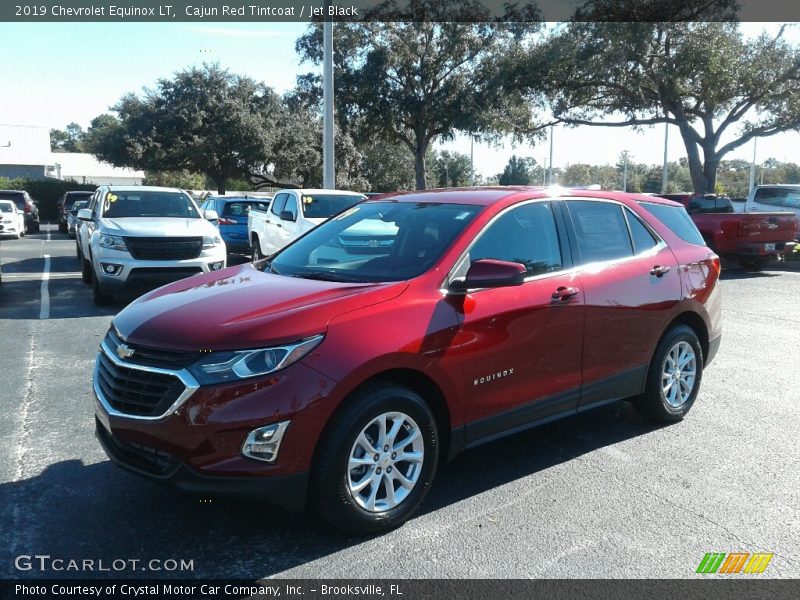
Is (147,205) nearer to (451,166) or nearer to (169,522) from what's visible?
(169,522)

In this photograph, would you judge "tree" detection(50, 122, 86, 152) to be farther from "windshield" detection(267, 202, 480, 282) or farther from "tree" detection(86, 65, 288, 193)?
"windshield" detection(267, 202, 480, 282)

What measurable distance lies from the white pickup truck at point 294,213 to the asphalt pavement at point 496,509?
22.4ft

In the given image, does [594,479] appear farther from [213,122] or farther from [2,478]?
[213,122]

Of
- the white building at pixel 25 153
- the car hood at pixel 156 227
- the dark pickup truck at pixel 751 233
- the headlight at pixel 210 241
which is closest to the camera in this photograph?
the car hood at pixel 156 227

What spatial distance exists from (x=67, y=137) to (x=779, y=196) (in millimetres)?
142136

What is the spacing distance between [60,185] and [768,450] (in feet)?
145

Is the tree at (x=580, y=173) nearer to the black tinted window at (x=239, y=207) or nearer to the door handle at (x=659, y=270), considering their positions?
the black tinted window at (x=239, y=207)

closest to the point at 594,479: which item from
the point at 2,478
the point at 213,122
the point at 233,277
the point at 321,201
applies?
the point at 233,277

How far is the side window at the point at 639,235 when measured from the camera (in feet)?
17.6

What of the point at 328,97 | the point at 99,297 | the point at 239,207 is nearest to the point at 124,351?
the point at 99,297

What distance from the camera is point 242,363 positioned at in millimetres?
3389

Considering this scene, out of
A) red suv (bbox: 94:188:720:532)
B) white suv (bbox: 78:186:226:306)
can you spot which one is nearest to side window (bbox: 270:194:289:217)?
white suv (bbox: 78:186:226:306)

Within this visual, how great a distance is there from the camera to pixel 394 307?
149 inches

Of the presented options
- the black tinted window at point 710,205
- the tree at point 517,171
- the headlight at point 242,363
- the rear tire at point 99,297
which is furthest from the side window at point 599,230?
the tree at point 517,171
